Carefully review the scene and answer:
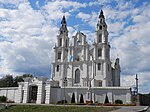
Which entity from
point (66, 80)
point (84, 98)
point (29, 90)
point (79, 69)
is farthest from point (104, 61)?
point (29, 90)

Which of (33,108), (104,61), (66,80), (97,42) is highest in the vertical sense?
(97,42)

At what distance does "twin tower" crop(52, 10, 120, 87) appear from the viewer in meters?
72.1

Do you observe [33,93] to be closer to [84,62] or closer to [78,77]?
[78,77]

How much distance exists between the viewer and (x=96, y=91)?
186 feet

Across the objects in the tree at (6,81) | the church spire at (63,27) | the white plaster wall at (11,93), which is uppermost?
the church spire at (63,27)

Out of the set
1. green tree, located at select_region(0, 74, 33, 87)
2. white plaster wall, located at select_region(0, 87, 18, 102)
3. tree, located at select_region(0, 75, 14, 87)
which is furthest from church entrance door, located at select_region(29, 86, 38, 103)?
green tree, located at select_region(0, 74, 33, 87)

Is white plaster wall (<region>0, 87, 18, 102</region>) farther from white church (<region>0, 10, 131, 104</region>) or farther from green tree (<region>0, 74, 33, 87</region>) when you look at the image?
green tree (<region>0, 74, 33, 87</region>)

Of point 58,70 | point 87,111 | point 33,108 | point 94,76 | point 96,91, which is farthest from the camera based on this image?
point 58,70

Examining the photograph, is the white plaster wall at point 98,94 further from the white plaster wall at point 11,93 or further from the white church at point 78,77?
the white plaster wall at point 11,93

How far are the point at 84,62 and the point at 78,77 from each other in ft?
16.1

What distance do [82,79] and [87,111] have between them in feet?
129

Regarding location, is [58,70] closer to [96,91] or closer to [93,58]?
[93,58]

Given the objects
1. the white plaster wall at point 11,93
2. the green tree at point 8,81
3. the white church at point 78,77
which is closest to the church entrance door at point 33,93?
the white church at point 78,77

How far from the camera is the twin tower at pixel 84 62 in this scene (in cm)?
7206
